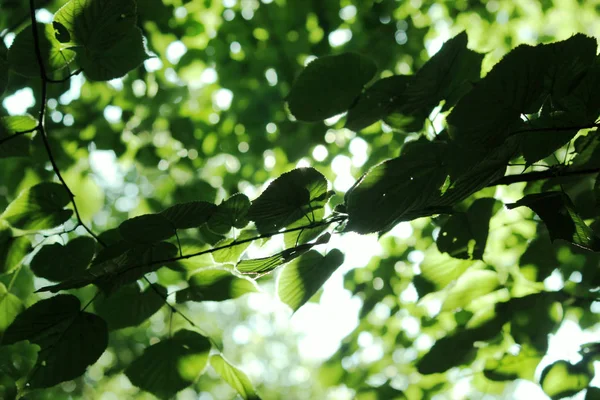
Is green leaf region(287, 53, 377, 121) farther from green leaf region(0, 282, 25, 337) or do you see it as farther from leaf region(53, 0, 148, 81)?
green leaf region(0, 282, 25, 337)

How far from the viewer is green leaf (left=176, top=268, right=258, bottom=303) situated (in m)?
0.95

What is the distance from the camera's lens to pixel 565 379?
3.52ft

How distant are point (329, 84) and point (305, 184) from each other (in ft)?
0.88

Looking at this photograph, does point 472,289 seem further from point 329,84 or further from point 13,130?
point 13,130

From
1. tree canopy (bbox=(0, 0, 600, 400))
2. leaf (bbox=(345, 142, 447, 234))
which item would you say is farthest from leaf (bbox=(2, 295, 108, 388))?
leaf (bbox=(345, 142, 447, 234))

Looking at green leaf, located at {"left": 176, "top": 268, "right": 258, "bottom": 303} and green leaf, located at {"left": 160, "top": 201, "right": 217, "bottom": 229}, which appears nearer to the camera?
Result: green leaf, located at {"left": 160, "top": 201, "right": 217, "bottom": 229}

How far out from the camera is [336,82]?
0.89 metres

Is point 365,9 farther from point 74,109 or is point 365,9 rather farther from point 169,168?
point 74,109

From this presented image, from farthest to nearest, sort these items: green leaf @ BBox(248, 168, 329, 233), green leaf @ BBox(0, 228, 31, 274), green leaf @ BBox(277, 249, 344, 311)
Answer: green leaf @ BBox(0, 228, 31, 274) → green leaf @ BBox(277, 249, 344, 311) → green leaf @ BBox(248, 168, 329, 233)

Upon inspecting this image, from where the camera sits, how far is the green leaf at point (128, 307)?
96 cm

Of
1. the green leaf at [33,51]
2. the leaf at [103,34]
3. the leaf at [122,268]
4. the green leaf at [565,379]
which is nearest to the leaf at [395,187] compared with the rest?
the leaf at [122,268]

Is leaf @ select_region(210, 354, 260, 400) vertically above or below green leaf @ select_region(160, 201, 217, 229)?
below

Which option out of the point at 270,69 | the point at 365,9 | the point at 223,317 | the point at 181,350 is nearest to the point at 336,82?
the point at 181,350

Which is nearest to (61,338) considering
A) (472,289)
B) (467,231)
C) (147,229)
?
(147,229)
